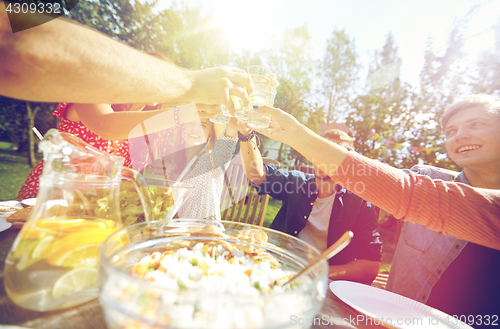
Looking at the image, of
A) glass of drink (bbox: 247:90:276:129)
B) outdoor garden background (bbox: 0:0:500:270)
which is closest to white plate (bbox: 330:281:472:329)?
glass of drink (bbox: 247:90:276:129)

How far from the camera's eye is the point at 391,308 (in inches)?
39.0

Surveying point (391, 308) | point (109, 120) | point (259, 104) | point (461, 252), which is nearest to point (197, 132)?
point (109, 120)

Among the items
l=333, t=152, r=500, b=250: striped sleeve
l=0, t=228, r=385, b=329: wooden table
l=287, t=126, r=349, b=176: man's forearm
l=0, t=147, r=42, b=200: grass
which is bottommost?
l=0, t=147, r=42, b=200: grass

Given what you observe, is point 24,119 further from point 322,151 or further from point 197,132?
point 322,151

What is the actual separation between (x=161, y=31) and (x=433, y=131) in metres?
8.07

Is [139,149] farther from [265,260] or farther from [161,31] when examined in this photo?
[161,31]

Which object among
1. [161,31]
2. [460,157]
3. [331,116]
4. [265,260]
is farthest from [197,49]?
[265,260]

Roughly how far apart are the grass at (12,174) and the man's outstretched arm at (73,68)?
7697mm

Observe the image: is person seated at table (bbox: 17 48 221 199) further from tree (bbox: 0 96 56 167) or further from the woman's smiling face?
tree (bbox: 0 96 56 167)

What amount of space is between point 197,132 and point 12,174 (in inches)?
411

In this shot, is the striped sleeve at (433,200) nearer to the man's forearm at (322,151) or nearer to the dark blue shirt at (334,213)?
the man's forearm at (322,151)

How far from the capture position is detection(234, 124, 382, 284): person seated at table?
2435 mm

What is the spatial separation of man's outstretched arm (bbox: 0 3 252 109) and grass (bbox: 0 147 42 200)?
770 cm

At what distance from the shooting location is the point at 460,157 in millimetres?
2037
